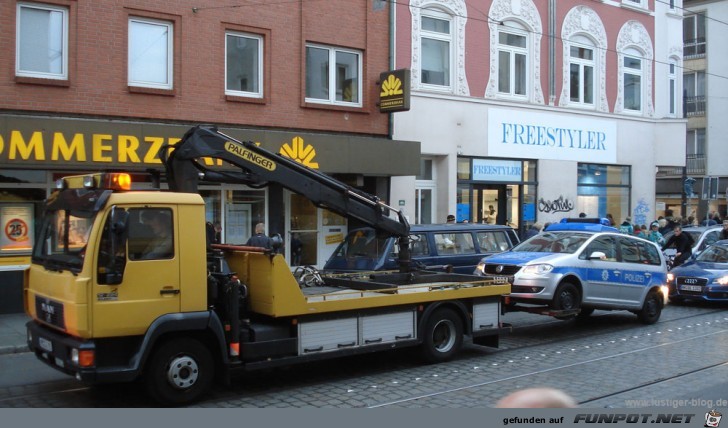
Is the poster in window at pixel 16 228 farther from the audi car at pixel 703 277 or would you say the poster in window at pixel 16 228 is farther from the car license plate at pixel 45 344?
the audi car at pixel 703 277

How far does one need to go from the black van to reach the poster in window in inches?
225

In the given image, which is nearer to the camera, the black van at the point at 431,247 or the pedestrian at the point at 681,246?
the black van at the point at 431,247

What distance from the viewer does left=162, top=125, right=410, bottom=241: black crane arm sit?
8508 millimetres

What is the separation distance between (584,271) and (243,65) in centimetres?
880

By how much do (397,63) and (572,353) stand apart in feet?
34.2

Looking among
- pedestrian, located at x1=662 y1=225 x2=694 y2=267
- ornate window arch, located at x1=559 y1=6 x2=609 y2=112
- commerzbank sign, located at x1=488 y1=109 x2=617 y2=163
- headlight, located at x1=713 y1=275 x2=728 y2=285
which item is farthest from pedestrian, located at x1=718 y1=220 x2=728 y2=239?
ornate window arch, located at x1=559 y1=6 x2=609 y2=112

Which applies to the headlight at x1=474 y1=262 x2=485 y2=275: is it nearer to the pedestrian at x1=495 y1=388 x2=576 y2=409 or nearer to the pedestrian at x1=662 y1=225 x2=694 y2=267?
the pedestrian at x1=662 y1=225 x2=694 y2=267

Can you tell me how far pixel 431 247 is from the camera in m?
13.7

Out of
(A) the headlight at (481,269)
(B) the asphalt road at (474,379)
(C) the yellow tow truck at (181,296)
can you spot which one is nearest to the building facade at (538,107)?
(A) the headlight at (481,269)

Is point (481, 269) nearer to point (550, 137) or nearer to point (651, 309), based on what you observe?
point (651, 309)

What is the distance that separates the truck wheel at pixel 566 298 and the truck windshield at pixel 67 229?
7438mm

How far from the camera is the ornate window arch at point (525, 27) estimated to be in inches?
832

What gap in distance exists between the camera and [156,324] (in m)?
7.36

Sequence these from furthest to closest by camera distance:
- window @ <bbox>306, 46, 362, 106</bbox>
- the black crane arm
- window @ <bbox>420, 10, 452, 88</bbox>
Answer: window @ <bbox>420, 10, 452, 88</bbox> → window @ <bbox>306, 46, 362, 106</bbox> → the black crane arm
